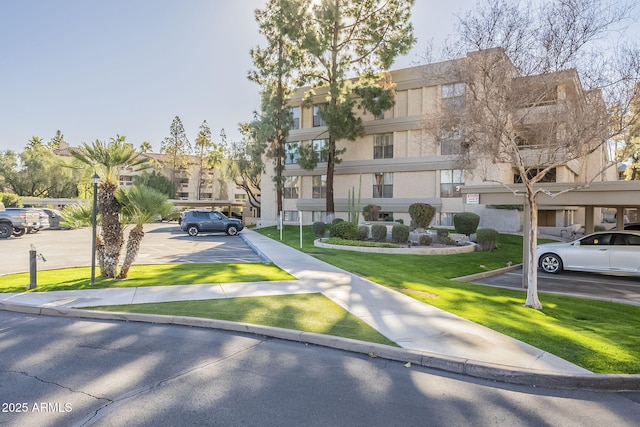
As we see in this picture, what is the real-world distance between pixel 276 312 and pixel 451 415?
13.5 ft

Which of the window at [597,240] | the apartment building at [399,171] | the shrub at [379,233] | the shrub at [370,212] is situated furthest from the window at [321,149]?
the window at [597,240]

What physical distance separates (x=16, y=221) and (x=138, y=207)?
68.4ft

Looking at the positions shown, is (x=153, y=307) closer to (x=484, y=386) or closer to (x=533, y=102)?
(x=484, y=386)

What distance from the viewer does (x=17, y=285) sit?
384 inches

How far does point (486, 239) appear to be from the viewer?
1975 centimetres

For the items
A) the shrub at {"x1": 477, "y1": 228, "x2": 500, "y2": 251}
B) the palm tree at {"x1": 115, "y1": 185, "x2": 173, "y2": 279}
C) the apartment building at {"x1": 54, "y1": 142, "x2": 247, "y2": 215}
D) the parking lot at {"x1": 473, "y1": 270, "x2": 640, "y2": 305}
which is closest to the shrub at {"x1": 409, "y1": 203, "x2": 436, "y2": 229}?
the shrub at {"x1": 477, "y1": 228, "x2": 500, "y2": 251}

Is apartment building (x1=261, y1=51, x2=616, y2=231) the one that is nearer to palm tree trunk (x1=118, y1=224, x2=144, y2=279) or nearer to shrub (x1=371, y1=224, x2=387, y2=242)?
shrub (x1=371, y1=224, x2=387, y2=242)

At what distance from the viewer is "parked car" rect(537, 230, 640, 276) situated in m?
13.2

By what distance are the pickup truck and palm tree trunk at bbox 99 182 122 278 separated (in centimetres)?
1937

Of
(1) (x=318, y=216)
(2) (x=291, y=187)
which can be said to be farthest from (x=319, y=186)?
(2) (x=291, y=187)

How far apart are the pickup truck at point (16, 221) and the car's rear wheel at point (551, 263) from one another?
28956mm

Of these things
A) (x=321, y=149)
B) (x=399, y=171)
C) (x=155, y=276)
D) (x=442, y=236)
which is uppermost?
(x=321, y=149)

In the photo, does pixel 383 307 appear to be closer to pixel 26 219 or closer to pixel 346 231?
pixel 346 231

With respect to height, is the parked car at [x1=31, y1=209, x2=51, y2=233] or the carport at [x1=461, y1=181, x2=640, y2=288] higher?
the carport at [x1=461, y1=181, x2=640, y2=288]
